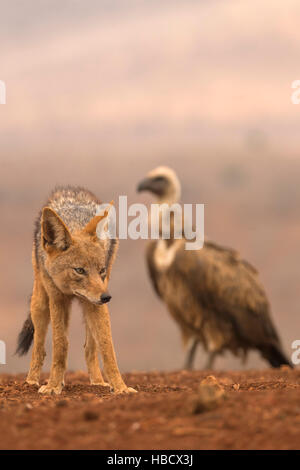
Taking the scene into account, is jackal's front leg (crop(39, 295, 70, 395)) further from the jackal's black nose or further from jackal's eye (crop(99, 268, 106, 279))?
A: the jackal's black nose

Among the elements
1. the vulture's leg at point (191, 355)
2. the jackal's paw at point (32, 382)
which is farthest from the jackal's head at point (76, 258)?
the vulture's leg at point (191, 355)

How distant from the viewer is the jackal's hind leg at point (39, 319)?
8164 millimetres

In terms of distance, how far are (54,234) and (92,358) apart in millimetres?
1802

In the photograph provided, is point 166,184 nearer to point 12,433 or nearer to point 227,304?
point 227,304

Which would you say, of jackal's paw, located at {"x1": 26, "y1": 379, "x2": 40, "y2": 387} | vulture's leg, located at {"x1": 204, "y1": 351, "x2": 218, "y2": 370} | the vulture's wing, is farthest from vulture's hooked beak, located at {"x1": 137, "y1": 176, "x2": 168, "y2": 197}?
jackal's paw, located at {"x1": 26, "y1": 379, "x2": 40, "y2": 387}

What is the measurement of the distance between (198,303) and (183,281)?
22.5 inches

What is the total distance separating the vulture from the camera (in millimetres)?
15523

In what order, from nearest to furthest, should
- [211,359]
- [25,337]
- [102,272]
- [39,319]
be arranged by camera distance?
[102,272] → [39,319] → [25,337] → [211,359]

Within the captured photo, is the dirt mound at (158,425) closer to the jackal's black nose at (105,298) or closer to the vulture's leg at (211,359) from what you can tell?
the jackal's black nose at (105,298)

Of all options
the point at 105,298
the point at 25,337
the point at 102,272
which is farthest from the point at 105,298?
the point at 25,337

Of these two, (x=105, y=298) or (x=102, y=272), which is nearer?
(x=105, y=298)

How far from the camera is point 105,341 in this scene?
24.4ft

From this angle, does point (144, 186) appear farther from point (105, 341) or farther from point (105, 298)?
point (105, 298)
